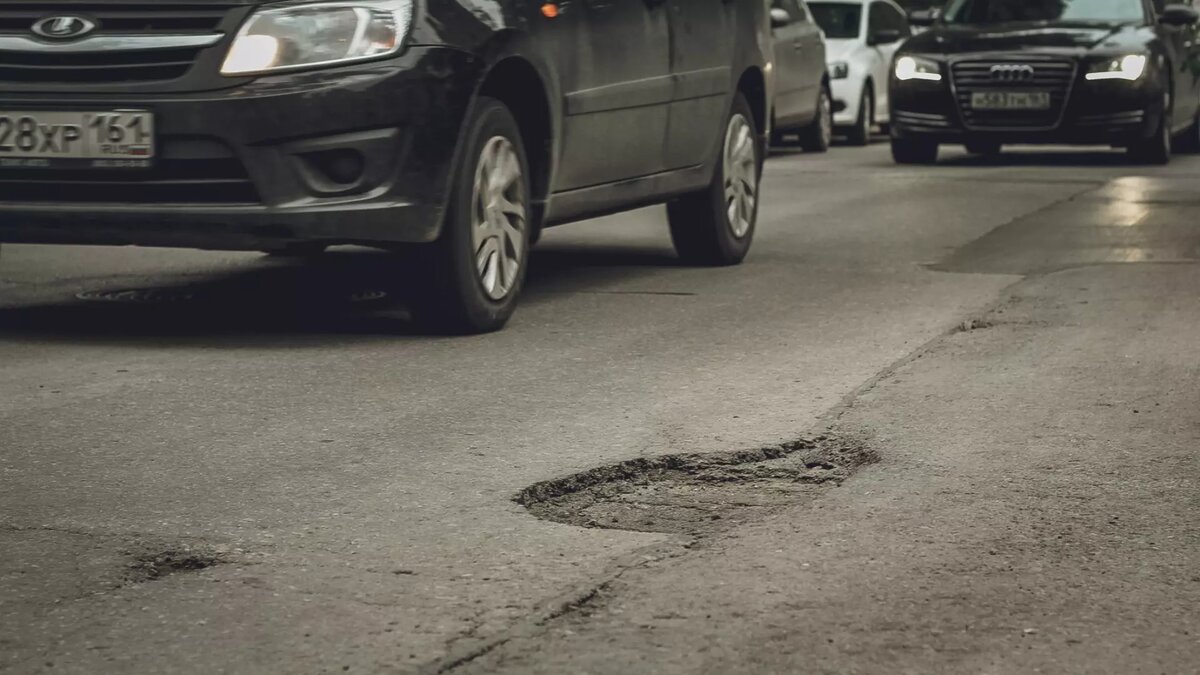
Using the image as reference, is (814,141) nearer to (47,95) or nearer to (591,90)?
(591,90)

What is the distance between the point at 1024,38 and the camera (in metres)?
17.3

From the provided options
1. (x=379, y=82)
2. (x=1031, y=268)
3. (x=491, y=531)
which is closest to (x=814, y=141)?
(x=1031, y=268)

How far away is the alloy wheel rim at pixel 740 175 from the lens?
9711 mm

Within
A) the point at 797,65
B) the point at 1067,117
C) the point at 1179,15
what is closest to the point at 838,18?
the point at 797,65

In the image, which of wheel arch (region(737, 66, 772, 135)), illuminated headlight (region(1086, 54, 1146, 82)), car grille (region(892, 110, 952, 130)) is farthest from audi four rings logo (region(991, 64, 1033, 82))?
wheel arch (region(737, 66, 772, 135))

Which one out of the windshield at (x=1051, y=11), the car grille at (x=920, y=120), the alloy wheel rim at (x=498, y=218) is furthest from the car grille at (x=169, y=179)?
the windshield at (x=1051, y=11)

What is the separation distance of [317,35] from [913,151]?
11.9 metres

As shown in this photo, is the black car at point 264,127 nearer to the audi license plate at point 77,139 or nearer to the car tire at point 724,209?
the audi license plate at point 77,139

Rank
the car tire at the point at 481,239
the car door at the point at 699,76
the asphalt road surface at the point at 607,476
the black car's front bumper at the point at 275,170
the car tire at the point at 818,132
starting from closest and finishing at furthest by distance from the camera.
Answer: the asphalt road surface at the point at 607,476 → the black car's front bumper at the point at 275,170 → the car tire at the point at 481,239 → the car door at the point at 699,76 → the car tire at the point at 818,132

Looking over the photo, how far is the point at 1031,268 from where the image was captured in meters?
9.59

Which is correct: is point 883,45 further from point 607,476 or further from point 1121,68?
point 607,476

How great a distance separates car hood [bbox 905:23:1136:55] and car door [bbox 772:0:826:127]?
52.6 inches

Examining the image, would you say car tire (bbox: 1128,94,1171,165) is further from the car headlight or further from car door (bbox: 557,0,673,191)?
the car headlight

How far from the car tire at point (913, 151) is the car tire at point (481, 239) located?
11.0 meters
